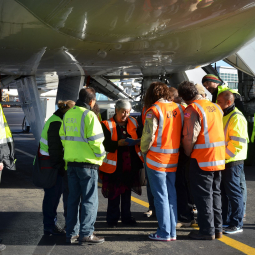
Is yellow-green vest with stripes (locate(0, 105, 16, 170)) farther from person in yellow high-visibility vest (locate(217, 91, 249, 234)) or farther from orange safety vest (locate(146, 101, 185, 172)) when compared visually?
person in yellow high-visibility vest (locate(217, 91, 249, 234))

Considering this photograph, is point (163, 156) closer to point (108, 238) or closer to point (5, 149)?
point (108, 238)

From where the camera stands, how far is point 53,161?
409 cm

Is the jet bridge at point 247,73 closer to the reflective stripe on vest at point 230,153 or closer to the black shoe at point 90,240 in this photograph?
the reflective stripe on vest at point 230,153

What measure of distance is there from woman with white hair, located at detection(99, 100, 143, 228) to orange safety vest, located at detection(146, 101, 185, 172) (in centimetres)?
62

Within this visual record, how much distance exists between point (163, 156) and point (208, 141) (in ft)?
1.68

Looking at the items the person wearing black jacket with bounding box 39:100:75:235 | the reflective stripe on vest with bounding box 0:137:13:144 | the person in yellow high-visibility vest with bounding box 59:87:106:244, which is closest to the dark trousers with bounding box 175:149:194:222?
the person in yellow high-visibility vest with bounding box 59:87:106:244

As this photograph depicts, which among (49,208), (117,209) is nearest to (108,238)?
(117,209)

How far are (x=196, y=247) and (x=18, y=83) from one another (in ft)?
16.7

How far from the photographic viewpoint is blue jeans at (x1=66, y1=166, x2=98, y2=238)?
384 centimetres

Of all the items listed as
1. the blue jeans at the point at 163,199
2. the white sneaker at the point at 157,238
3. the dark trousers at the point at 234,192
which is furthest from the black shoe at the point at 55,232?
the dark trousers at the point at 234,192

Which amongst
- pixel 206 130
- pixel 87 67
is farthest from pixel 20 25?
pixel 206 130

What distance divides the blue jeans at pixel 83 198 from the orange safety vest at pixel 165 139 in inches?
26.4

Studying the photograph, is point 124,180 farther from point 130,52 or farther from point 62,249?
point 130,52

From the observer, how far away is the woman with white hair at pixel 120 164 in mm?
4484
